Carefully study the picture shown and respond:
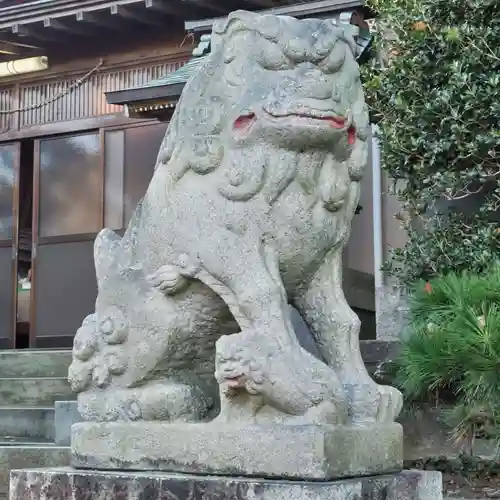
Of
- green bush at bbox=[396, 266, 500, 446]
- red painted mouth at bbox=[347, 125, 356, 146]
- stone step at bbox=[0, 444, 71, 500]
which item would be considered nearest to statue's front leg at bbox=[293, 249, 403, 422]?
red painted mouth at bbox=[347, 125, 356, 146]

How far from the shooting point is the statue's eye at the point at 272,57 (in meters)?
2.85

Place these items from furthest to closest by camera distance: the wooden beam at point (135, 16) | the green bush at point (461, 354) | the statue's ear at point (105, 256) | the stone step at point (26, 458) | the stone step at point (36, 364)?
1. the wooden beam at point (135, 16)
2. the stone step at point (36, 364)
3. the stone step at point (26, 458)
4. the green bush at point (461, 354)
5. the statue's ear at point (105, 256)

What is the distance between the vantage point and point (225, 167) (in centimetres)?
290

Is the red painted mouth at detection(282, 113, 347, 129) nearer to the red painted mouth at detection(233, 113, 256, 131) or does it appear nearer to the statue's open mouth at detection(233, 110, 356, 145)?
the statue's open mouth at detection(233, 110, 356, 145)

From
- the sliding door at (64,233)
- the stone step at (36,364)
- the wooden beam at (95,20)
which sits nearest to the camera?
the stone step at (36,364)

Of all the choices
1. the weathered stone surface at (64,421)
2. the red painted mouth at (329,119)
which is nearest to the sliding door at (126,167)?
the weathered stone surface at (64,421)

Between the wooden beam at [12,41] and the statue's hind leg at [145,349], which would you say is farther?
the wooden beam at [12,41]

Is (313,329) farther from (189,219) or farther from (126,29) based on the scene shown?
(126,29)

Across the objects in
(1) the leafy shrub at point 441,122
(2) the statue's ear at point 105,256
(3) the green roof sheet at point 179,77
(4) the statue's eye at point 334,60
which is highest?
(3) the green roof sheet at point 179,77

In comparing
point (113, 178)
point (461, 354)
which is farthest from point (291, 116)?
point (113, 178)

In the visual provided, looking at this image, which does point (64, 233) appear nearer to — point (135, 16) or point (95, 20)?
point (95, 20)

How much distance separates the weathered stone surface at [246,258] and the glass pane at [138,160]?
660cm

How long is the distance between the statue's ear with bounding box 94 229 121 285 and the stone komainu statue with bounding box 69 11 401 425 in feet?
0.04

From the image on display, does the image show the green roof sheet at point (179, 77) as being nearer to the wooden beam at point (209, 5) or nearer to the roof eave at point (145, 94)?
the roof eave at point (145, 94)
